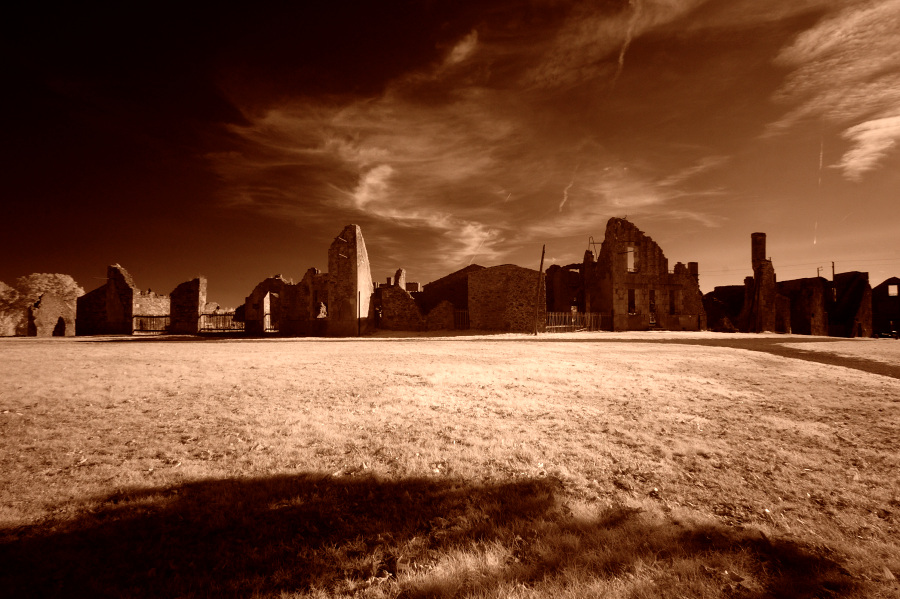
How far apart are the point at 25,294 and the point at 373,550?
43.7 metres

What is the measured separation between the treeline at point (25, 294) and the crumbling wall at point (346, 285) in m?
21.7

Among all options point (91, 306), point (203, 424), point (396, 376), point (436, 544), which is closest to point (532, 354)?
point (396, 376)

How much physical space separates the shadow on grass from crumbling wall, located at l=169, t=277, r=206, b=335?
107ft

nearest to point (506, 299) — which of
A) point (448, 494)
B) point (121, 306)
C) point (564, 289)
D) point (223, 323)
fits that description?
point (564, 289)

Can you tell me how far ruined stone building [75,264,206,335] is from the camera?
30.7 m

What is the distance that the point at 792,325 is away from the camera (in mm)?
38594

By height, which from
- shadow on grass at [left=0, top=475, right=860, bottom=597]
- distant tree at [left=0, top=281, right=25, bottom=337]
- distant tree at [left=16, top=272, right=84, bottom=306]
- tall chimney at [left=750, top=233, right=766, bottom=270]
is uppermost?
tall chimney at [left=750, top=233, right=766, bottom=270]

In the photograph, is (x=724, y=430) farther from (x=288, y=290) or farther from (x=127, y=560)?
(x=288, y=290)

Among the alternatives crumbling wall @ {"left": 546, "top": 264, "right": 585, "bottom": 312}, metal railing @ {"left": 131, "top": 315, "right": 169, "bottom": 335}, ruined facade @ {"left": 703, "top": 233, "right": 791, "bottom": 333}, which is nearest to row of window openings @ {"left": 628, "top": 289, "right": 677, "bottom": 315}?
crumbling wall @ {"left": 546, "top": 264, "right": 585, "bottom": 312}

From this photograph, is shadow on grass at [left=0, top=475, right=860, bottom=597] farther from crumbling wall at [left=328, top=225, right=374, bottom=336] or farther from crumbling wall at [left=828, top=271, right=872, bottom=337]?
crumbling wall at [left=828, top=271, right=872, bottom=337]

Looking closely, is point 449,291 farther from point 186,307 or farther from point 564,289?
point 186,307

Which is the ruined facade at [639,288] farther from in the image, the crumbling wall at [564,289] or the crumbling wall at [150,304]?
the crumbling wall at [150,304]

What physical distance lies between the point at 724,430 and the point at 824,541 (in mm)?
2579

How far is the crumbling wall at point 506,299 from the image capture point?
94.6ft
